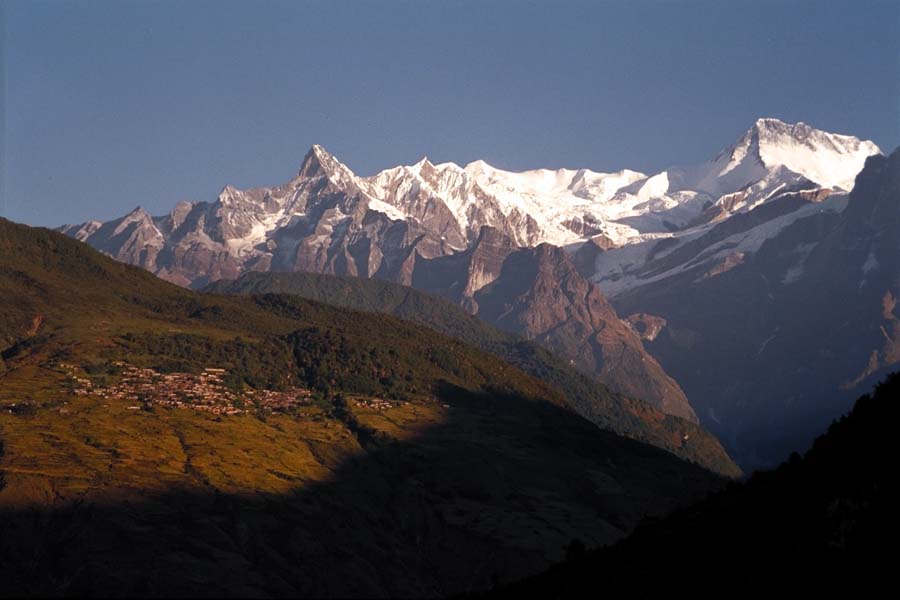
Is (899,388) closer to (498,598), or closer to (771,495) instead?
(771,495)

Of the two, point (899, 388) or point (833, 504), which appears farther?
point (899, 388)

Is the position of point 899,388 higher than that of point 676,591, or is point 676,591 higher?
point 899,388

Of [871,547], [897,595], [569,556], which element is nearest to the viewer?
[897,595]

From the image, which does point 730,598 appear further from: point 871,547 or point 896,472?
point 896,472

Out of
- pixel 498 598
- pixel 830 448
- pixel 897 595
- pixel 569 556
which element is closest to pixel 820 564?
pixel 897 595

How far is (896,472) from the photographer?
73.9 meters

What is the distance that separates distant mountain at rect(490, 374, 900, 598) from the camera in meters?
67.0

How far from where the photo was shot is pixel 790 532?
75.3m

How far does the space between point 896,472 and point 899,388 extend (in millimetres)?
21445

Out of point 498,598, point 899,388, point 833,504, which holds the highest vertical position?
point 899,388

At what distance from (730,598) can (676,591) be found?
6.36 meters

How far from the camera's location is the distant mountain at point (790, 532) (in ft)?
220

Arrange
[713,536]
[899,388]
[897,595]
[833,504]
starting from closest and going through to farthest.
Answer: [897,595]
[833,504]
[713,536]
[899,388]

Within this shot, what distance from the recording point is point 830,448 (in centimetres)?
9119
